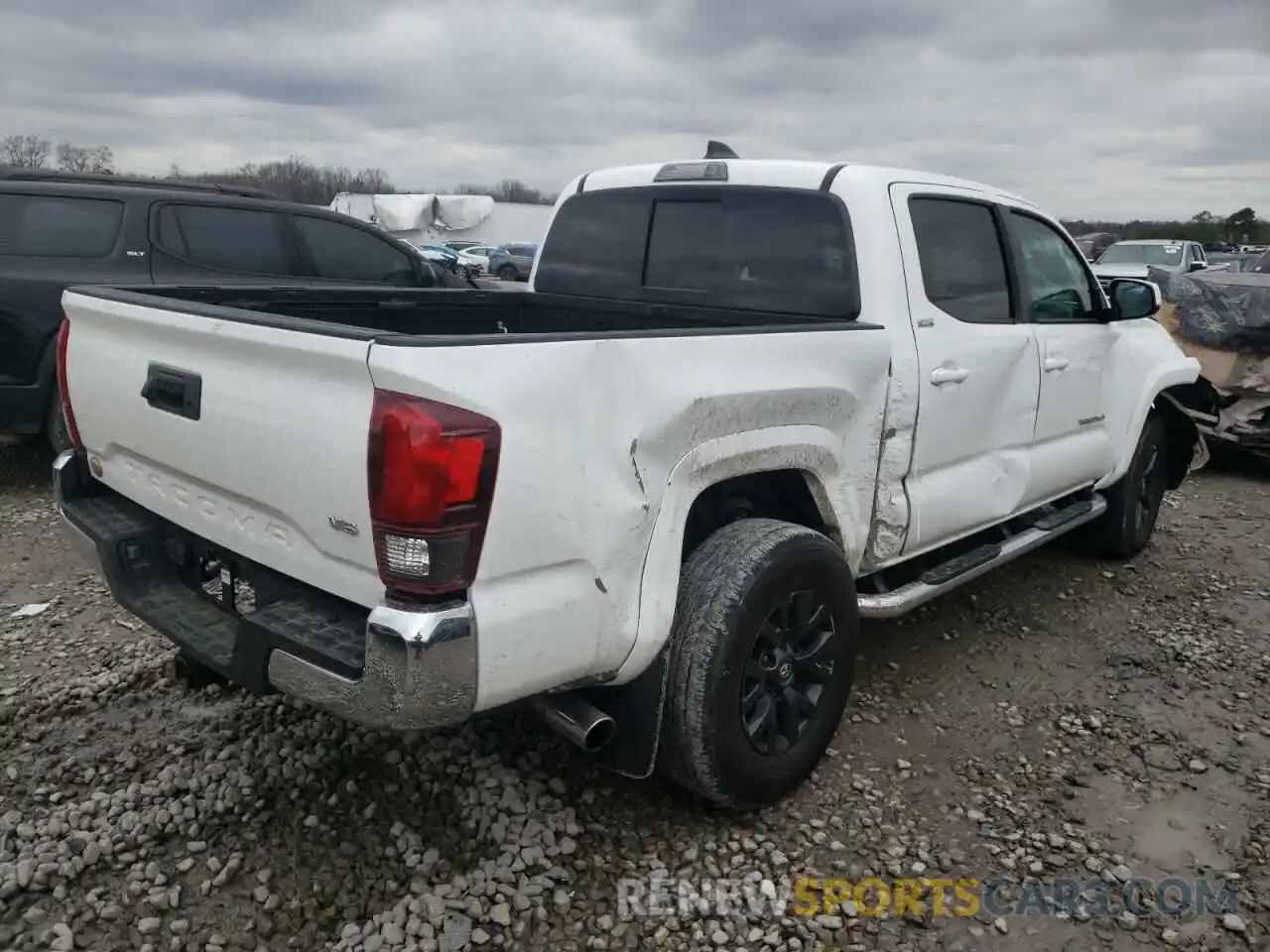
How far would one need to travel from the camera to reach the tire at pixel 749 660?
2.67 meters

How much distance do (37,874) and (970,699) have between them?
315cm

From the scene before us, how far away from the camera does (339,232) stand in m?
7.48

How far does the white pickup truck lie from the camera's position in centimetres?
214

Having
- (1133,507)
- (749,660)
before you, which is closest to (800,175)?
(749,660)

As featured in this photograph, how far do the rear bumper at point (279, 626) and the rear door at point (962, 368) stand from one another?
1.91m

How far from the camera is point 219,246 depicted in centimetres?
687

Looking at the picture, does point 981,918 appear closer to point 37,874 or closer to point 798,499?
point 798,499

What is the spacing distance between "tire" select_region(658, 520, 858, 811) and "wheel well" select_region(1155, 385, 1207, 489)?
11.1 ft

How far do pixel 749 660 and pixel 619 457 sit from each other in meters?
0.84

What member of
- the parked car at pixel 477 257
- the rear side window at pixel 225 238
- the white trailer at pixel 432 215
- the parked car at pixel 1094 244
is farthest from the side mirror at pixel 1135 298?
the white trailer at pixel 432 215

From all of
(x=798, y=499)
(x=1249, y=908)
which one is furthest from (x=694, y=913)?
(x=1249, y=908)

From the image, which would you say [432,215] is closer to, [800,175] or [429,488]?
[800,175]

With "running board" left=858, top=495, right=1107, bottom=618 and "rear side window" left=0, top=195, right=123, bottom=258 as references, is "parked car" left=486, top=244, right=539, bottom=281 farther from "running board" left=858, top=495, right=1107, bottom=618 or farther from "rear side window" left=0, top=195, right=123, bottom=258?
"running board" left=858, top=495, right=1107, bottom=618

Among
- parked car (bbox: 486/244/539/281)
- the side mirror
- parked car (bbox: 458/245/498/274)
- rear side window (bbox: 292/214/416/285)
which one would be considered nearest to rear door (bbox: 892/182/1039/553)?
the side mirror
